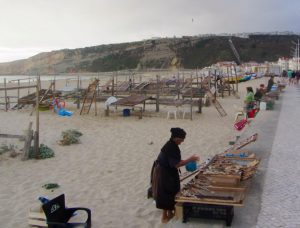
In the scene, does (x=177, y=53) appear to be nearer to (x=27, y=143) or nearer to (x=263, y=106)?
(x=263, y=106)

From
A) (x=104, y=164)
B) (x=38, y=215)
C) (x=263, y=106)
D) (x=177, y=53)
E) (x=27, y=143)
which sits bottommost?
(x=104, y=164)

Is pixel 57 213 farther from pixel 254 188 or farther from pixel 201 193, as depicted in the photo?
pixel 254 188

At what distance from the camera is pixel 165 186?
18.1 feet

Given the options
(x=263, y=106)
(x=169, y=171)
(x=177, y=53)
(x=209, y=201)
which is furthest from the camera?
(x=177, y=53)

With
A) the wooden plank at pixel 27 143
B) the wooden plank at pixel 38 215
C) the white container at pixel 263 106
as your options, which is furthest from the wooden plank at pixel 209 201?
the white container at pixel 263 106

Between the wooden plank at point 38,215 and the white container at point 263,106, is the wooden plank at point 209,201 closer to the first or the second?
the wooden plank at point 38,215

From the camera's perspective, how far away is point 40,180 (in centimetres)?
845

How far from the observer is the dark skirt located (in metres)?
5.51

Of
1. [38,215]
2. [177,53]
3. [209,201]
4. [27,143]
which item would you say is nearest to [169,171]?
[209,201]

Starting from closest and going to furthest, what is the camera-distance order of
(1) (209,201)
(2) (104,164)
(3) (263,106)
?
(1) (209,201) → (2) (104,164) → (3) (263,106)

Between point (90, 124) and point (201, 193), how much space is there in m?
10.8

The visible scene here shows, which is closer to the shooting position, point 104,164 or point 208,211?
point 208,211

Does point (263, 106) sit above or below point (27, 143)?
above

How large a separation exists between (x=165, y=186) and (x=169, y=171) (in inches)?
7.9
